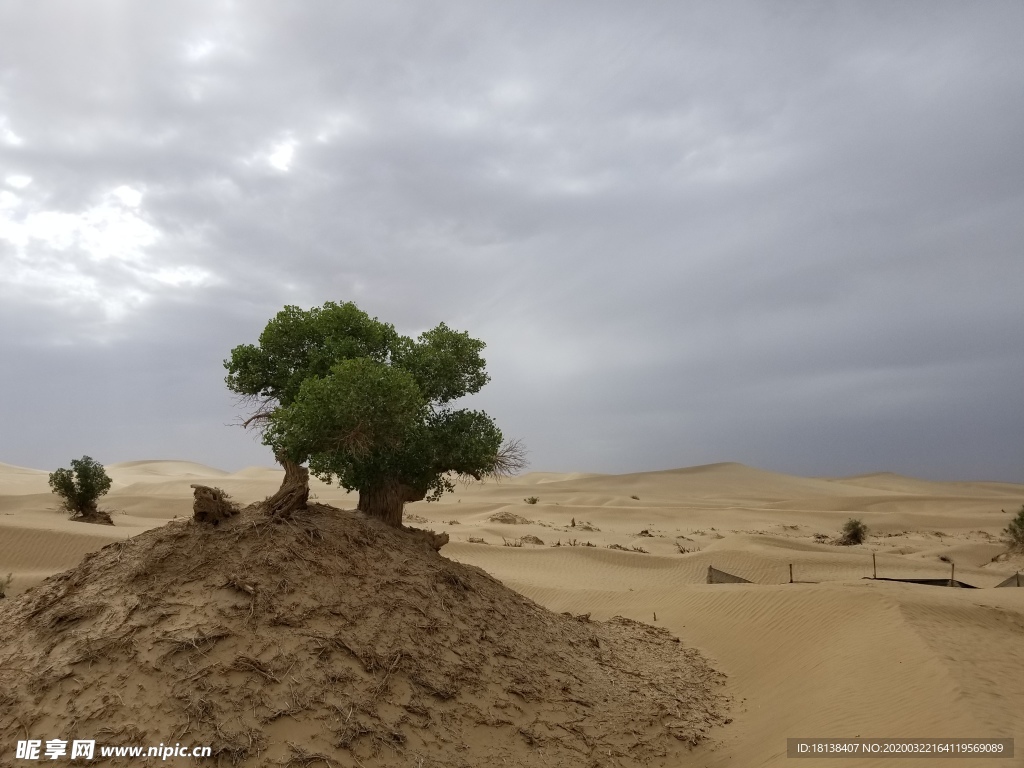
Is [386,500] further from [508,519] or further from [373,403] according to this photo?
[508,519]

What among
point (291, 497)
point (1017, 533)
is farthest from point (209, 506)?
point (1017, 533)

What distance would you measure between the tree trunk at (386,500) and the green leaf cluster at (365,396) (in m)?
0.08

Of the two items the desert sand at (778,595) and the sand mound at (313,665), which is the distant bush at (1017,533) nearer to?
the desert sand at (778,595)

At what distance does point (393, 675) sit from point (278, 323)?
6490 mm

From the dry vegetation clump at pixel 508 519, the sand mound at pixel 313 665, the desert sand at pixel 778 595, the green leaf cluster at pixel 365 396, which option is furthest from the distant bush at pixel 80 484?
Result: the sand mound at pixel 313 665

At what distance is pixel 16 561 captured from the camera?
60.2ft

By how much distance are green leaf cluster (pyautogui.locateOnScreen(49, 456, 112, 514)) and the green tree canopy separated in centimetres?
2139

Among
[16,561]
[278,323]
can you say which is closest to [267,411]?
[278,323]

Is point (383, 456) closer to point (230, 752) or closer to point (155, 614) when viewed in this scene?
point (155, 614)

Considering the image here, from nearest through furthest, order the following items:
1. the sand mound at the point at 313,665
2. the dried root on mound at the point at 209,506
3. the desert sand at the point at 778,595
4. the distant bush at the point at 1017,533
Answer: the sand mound at the point at 313,665 → the desert sand at the point at 778,595 → the dried root on mound at the point at 209,506 → the distant bush at the point at 1017,533

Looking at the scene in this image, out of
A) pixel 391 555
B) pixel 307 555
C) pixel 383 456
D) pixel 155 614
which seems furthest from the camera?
pixel 383 456

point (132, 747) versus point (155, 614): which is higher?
point (155, 614)

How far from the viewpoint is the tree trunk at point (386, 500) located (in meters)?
11.1

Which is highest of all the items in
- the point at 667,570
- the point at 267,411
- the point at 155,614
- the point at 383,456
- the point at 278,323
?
the point at 278,323
